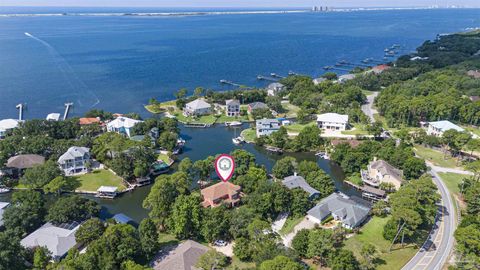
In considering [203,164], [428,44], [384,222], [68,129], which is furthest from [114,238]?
[428,44]

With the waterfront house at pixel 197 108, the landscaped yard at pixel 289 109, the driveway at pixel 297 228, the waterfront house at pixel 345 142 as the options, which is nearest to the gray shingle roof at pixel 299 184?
the driveway at pixel 297 228

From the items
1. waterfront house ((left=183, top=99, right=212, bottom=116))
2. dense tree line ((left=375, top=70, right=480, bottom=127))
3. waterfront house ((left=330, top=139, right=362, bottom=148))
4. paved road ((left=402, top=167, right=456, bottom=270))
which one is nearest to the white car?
paved road ((left=402, top=167, right=456, bottom=270))

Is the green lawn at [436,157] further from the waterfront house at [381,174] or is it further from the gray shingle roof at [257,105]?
the gray shingle roof at [257,105]

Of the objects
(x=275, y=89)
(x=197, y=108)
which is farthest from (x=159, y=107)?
(x=275, y=89)

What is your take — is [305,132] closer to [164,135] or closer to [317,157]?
[317,157]

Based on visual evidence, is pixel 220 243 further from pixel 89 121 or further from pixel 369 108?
pixel 369 108
